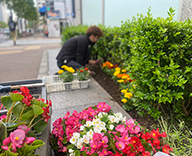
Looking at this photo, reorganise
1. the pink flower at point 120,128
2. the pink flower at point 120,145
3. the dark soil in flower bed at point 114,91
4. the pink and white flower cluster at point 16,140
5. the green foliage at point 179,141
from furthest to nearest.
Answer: the dark soil in flower bed at point 114,91, the green foliage at point 179,141, the pink flower at point 120,128, the pink flower at point 120,145, the pink and white flower cluster at point 16,140

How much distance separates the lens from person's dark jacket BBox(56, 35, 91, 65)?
4.20m

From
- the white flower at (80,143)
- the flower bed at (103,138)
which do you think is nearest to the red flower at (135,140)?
the flower bed at (103,138)

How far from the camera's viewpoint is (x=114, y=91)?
363 cm

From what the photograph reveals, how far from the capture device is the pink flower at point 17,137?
0.95 meters

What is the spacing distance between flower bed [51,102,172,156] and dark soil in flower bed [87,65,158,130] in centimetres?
70

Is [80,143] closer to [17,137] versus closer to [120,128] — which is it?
[120,128]

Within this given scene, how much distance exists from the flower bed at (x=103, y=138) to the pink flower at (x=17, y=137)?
45 centimetres

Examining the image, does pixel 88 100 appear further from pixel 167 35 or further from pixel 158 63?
pixel 167 35

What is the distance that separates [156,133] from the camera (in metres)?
1.43

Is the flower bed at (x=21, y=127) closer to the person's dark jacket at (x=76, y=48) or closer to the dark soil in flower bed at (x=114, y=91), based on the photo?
the dark soil in flower bed at (x=114, y=91)

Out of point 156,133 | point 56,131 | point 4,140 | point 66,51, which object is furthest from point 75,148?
point 66,51

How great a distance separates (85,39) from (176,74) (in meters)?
2.73

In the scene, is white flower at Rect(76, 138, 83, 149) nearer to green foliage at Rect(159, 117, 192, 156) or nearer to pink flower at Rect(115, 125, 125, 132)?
pink flower at Rect(115, 125, 125, 132)

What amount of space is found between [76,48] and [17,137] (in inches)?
141
